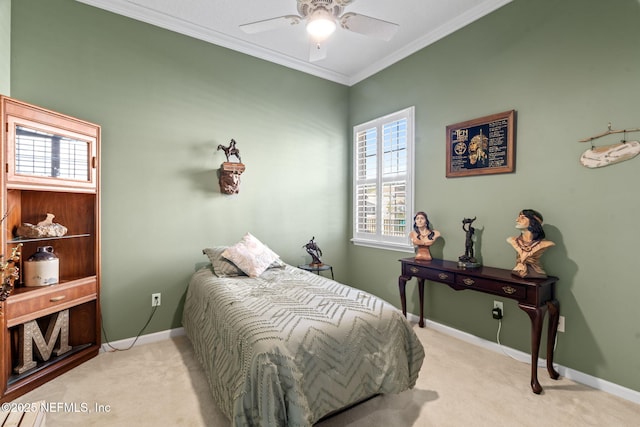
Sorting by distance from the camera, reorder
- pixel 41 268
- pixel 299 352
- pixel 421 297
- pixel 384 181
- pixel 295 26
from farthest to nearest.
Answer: pixel 384 181 < pixel 421 297 < pixel 295 26 < pixel 41 268 < pixel 299 352

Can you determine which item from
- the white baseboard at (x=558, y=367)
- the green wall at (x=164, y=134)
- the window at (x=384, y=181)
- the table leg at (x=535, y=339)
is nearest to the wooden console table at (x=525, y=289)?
the table leg at (x=535, y=339)

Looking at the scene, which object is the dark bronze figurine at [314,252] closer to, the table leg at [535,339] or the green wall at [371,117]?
the green wall at [371,117]

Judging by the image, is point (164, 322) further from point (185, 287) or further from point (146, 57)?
point (146, 57)

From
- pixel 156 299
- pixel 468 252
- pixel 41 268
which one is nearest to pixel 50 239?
pixel 41 268

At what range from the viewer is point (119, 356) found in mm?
2561

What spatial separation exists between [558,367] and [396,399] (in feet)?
4.39

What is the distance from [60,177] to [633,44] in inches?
160

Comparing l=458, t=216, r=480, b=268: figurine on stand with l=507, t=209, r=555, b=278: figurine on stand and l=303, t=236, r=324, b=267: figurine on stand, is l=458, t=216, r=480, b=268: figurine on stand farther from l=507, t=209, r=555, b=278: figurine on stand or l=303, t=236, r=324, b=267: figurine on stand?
l=303, t=236, r=324, b=267: figurine on stand

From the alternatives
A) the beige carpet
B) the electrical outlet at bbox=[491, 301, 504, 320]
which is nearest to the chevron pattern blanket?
the beige carpet

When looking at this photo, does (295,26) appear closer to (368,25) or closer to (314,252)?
(368,25)

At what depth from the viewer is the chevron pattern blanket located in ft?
4.70

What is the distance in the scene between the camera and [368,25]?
2.12 m

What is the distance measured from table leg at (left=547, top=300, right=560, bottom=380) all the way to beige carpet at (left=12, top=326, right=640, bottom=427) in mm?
73

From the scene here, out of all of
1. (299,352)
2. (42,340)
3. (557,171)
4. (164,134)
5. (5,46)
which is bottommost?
(42,340)
